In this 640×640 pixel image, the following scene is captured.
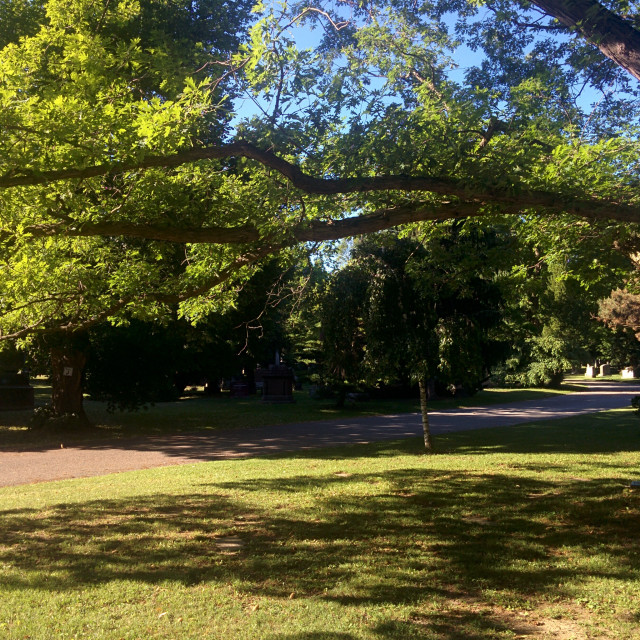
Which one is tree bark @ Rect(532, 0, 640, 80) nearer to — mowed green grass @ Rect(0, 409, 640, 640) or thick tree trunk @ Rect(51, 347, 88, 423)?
mowed green grass @ Rect(0, 409, 640, 640)

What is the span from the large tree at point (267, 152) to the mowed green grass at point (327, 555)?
2.96m

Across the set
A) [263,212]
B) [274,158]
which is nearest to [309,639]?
[274,158]

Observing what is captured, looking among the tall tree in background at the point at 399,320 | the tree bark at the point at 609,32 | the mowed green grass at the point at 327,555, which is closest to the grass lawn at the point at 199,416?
the mowed green grass at the point at 327,555

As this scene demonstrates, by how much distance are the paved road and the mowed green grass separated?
7.15 feet

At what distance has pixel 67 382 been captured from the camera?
19.6 m

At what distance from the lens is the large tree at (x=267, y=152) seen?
681cm

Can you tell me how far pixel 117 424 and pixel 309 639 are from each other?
19416 mm

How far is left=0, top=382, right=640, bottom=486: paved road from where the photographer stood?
1331 centimetres

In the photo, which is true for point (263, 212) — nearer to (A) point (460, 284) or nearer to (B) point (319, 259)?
(B) point (319, 259)

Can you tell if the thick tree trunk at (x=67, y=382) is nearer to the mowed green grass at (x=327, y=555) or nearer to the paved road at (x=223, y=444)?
the paved road at (x=223, y=444)

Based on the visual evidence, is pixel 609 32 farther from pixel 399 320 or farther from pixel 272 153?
pixel 399 320

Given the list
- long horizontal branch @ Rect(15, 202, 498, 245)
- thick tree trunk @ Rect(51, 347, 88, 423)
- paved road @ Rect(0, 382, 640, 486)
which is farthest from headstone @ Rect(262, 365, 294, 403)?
long horizontal branch @ Rect(15, 202, 498, 245)

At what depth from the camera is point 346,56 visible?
332 inches

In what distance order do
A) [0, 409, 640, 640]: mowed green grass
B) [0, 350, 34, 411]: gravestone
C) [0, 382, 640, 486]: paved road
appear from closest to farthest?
[0, 409, 640, 640]: mowed green grass < [0, 382, 640, 486]: paved road < [0, 350, 34, 411]: gravestone
